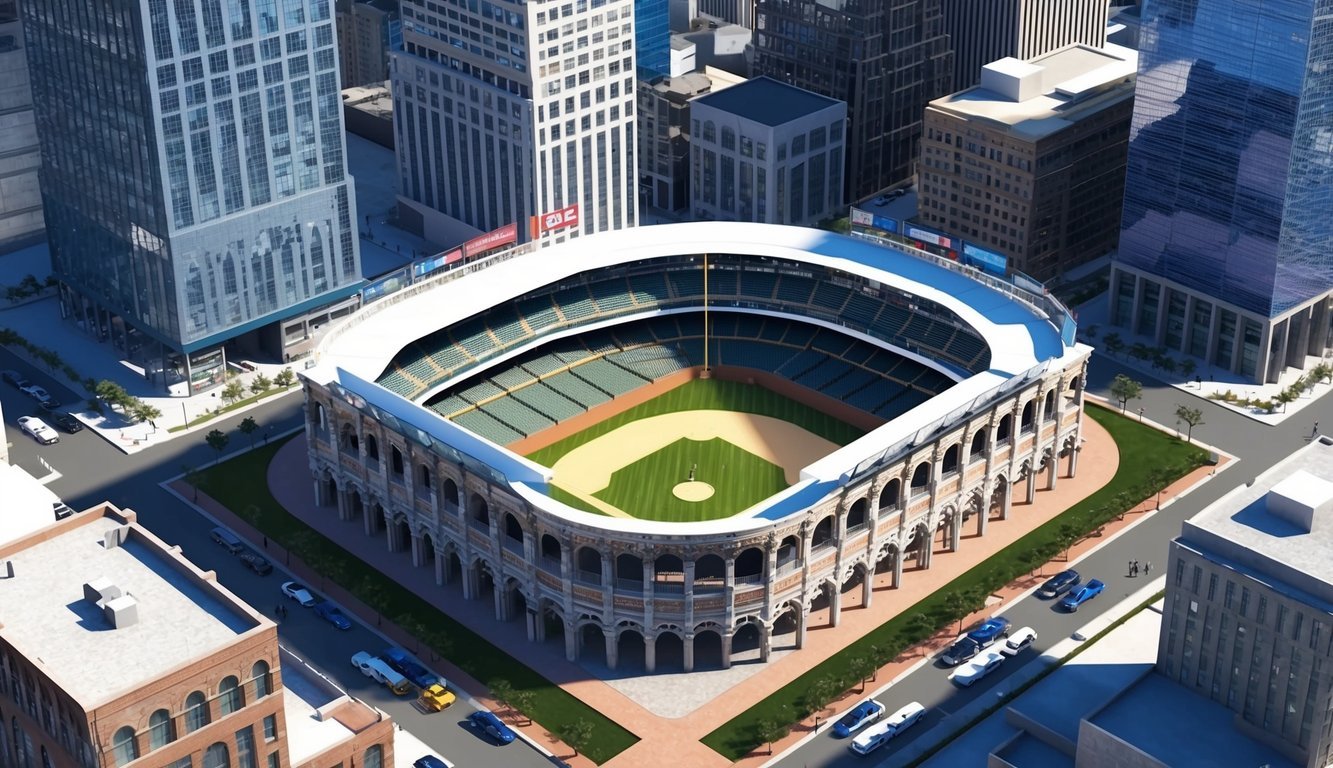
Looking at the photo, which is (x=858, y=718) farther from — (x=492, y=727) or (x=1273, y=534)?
(x=1273, y=534)

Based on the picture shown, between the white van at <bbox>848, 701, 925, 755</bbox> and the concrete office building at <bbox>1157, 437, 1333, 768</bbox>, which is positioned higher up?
the concrete office building at <bbox>1157, 437, 1333, 768</bbox>

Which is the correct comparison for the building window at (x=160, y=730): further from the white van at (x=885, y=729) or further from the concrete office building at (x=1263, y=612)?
the concrete office building at (x=1263, y=612)

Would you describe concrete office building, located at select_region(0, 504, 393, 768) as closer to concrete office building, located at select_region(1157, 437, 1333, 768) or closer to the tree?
the tree

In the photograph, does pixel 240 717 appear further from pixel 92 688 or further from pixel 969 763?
pixel 969 763

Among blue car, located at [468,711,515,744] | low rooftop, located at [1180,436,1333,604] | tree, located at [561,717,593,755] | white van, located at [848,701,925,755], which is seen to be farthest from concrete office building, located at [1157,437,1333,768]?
blue car, located at [468,711,515,744]

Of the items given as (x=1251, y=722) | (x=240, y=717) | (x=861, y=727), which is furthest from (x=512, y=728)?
(x=1251, y=722)

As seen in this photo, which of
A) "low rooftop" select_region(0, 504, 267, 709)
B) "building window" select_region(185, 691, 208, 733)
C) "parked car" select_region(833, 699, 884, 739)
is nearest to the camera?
"low rooftop" select_region(0, 504, 267, 709)
